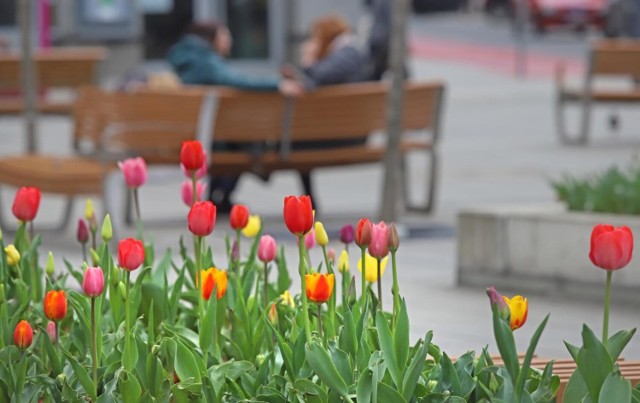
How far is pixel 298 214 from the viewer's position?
3326mm

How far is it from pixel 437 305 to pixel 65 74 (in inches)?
318

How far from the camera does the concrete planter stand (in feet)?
21.9

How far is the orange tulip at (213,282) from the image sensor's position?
3.72 m

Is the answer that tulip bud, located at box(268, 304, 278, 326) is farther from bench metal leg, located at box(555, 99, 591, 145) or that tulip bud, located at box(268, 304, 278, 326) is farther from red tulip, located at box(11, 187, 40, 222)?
bench metal leg, located at box(555, 99, 591, 145)

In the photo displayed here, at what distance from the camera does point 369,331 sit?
3.56m

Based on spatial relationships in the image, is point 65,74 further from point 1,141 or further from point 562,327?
point 562,327

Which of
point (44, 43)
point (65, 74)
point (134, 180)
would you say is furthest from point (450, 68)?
point (134, 180)

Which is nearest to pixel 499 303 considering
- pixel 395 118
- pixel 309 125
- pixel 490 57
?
pixel 395 118

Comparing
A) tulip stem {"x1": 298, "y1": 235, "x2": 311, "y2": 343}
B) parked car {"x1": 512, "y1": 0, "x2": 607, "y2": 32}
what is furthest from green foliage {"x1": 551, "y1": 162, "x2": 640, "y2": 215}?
parked car {"x1": 512, "y1": 0, "x2": 607, "y2": 32}

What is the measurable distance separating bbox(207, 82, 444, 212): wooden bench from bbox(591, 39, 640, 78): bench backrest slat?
551cm

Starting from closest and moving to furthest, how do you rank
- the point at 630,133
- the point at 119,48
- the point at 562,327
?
1. the point at 562,327
2. the point at 630,133
3. the point at 119,48

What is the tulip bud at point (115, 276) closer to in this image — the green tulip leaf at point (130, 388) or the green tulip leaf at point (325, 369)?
the green tulip leaf at point (130, 388)

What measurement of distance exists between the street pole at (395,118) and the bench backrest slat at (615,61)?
258 inches

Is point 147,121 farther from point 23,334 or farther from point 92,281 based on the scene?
point 92,281
